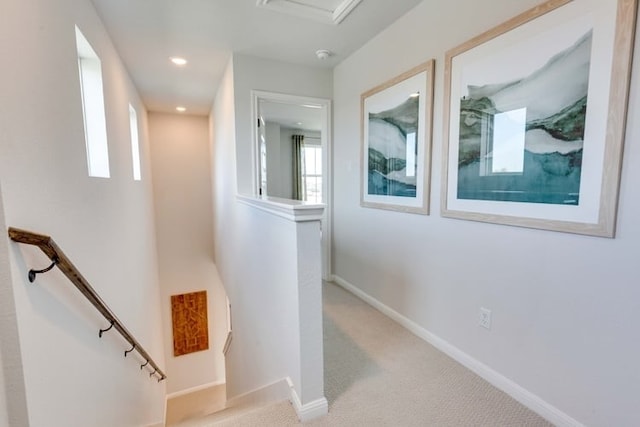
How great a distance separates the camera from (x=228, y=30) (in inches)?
97.1

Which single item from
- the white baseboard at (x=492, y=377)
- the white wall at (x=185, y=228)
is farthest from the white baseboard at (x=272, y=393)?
the white wall at (x=185, y=228)

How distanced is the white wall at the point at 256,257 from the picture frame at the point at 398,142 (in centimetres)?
97

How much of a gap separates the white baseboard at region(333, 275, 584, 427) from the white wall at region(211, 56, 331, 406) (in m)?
1.08

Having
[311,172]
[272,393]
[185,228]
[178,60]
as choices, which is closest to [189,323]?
[185,228]

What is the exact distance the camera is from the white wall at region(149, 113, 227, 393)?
17.9ft

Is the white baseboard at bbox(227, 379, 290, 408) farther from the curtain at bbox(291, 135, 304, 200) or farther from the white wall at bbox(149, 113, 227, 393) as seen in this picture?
the curtain at bbox(291, 135, 304, 200)

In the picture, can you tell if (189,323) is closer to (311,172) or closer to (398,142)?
(311,172)

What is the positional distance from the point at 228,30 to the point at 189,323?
540cm

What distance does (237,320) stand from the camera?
3.57 m

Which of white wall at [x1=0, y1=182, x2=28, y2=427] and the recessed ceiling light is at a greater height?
the recessed ceiling light

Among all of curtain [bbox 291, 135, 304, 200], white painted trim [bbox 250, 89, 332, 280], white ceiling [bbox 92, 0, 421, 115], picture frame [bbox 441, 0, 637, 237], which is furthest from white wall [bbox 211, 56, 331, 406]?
curtain [bbox 291, 135, 304, 200]

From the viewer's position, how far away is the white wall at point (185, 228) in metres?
5.44

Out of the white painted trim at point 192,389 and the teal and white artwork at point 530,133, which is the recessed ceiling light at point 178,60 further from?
the white painted trim at point 192,389

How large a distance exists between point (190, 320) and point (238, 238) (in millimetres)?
3722
